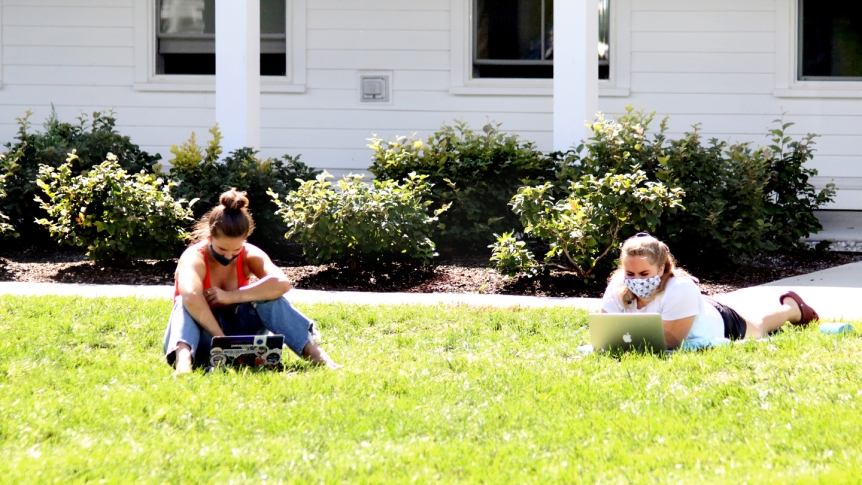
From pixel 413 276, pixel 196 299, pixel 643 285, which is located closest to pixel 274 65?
pixel 413 276

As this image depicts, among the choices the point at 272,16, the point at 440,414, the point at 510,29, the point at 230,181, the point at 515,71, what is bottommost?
the point at 440,414

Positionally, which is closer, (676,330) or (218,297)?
(218,297)

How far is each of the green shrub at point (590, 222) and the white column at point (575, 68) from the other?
5.93 feet

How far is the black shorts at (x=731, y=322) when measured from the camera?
559 centimetres

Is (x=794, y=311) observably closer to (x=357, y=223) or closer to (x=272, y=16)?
(x=357, y=223)

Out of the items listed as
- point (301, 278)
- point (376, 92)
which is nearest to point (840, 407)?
point (301, 278)

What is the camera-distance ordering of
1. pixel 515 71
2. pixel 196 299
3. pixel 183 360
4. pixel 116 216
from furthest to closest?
pixel 515 71
pixel 116 216
pixel 196 299
pixel 183 360

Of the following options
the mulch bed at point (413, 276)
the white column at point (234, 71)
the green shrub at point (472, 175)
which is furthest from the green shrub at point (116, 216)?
the green shrub at point (472, 175)

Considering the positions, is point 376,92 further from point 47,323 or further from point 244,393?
point 244,393

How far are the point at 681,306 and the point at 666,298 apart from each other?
0.31 feet

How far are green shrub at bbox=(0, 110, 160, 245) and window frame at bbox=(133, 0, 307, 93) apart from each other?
1644 mm

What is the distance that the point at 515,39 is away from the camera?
12.1 metres

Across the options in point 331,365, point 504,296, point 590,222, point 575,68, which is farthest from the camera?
point 575,68

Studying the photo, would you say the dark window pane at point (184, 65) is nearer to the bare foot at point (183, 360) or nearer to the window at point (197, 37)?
the window at point (197, 37)
